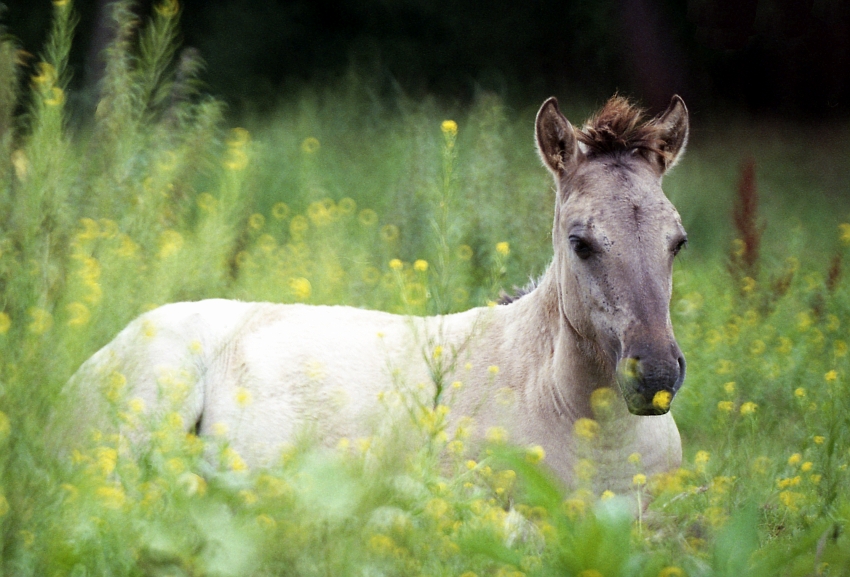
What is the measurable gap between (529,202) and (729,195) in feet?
12.0

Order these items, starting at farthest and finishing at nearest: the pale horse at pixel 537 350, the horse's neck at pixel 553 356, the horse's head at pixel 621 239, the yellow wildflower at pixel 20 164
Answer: the horse's neck at pixel 553 356 < the pale horse at pixel 537 350 < the horse's head at pixel 621 239 < the yellow wildflower at pixel 20 164

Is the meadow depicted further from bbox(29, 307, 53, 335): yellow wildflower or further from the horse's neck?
the horse's neck

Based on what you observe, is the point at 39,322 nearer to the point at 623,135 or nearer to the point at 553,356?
the point at 553,356

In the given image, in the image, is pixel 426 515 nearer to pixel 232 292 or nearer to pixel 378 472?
pixel 378 472

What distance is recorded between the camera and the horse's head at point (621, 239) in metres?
2.75

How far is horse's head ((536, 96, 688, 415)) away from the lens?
275 cm

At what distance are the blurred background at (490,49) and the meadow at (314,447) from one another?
4.59m

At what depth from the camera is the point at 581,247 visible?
10.1ft

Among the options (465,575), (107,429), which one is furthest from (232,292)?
(465,575)

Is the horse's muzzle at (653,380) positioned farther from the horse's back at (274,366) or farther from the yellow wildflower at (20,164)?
the yellow wildflower at (20,164)

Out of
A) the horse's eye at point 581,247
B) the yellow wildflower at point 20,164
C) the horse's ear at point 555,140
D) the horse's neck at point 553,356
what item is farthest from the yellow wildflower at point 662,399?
the yellow wildflower at point 20,164

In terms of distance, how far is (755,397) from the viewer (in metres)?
4.05

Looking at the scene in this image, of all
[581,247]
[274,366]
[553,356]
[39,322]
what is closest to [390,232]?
[274,366]

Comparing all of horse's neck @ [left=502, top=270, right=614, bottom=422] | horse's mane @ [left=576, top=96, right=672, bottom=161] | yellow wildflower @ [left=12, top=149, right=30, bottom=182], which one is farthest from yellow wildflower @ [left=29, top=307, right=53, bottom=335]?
horse's mane @ [left=576, top=96, right=672, bottom=161]
